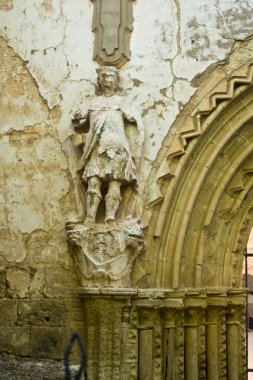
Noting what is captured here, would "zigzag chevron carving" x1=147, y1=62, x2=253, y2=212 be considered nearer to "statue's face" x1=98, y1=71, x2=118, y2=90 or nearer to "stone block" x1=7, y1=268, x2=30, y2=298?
"statue's face" x1=98, y1=71, x2=118, y2=90

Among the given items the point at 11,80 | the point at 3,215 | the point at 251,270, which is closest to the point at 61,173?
the point at 3,215

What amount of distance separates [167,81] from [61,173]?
1.19 metres

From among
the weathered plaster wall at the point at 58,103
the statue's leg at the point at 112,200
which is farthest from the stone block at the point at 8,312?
the statue's leg at the point at 112,200

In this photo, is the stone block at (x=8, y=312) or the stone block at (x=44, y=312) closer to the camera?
the stone block at (x=44, y=312)

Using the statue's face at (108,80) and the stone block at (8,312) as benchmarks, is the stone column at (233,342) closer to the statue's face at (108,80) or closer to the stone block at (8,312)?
the stone block at (8,312)

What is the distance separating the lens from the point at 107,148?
423 cm

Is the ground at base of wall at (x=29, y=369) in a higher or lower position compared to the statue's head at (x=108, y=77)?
lower

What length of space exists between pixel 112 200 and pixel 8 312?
130 cm

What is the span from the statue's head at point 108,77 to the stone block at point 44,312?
1.79 m

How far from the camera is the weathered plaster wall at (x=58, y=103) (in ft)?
14.5

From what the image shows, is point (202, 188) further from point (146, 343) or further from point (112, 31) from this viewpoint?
point (112, 31)

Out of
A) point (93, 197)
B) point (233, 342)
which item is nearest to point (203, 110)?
point (93, 197)

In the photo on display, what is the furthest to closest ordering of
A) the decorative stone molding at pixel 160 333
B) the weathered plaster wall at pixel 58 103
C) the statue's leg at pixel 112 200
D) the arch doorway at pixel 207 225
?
the weathered plaster wall at pixel 58 103 < the arch doorway at pixel 207 225 < the statue's leg at pixel 112 200 < the decorative stone molding at pixel 160 333

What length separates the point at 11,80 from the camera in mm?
4832
